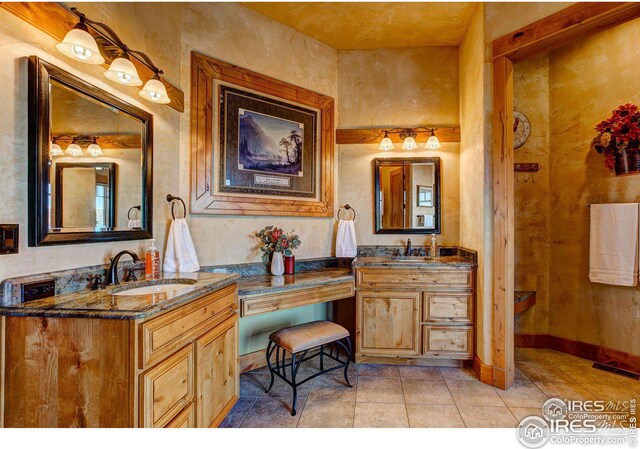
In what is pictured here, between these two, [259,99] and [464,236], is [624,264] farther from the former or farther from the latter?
[259,99]

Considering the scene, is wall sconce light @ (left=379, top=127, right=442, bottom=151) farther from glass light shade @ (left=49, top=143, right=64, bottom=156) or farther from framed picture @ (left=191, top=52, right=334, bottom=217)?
glass light shade @ (left=49, top=143, right=64, bottom=156)

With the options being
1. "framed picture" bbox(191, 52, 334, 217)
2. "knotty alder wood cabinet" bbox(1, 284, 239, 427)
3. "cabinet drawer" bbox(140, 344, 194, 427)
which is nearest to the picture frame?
"framed picture" bbox(191, 52, 334, 217)

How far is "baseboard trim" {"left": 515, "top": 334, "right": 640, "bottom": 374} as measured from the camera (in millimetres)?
2533

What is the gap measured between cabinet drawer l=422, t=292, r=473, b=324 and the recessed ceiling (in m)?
2.44

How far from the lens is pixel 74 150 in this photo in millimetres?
1507

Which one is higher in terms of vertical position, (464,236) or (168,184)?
(168,184)

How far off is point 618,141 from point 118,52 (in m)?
3.61

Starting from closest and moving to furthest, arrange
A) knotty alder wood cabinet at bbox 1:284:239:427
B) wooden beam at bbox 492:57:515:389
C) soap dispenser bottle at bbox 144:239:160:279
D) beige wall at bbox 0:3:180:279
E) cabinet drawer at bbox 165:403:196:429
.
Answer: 1. knotty alder wood cabinet at bbox 1:284:239:427
2. beige wall at bbox 0:3:180:279
3. cabinet drawer at bbox 165:403:196:429
4. soap dispenser bottle at bbox 144:239:160:279
5. wooden beam at bbox 492:57:515:389

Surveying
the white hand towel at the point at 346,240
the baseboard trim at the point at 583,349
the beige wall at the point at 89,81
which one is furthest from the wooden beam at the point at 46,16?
the baseboard trim at the point at 583,349

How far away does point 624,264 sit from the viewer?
8.14ft

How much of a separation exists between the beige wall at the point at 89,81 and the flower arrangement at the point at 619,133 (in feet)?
11.3

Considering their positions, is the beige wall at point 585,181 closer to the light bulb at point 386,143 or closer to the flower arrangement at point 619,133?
the flower arrangement at point 619,133

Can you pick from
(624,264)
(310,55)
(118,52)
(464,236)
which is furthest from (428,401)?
(310,55)

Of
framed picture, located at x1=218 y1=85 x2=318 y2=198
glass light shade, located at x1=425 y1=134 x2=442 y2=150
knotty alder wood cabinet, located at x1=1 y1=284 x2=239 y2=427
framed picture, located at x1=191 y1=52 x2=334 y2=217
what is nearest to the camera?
knotty alder wood cabinet, located at x1=1 y1=284 x2=239 y2=427
